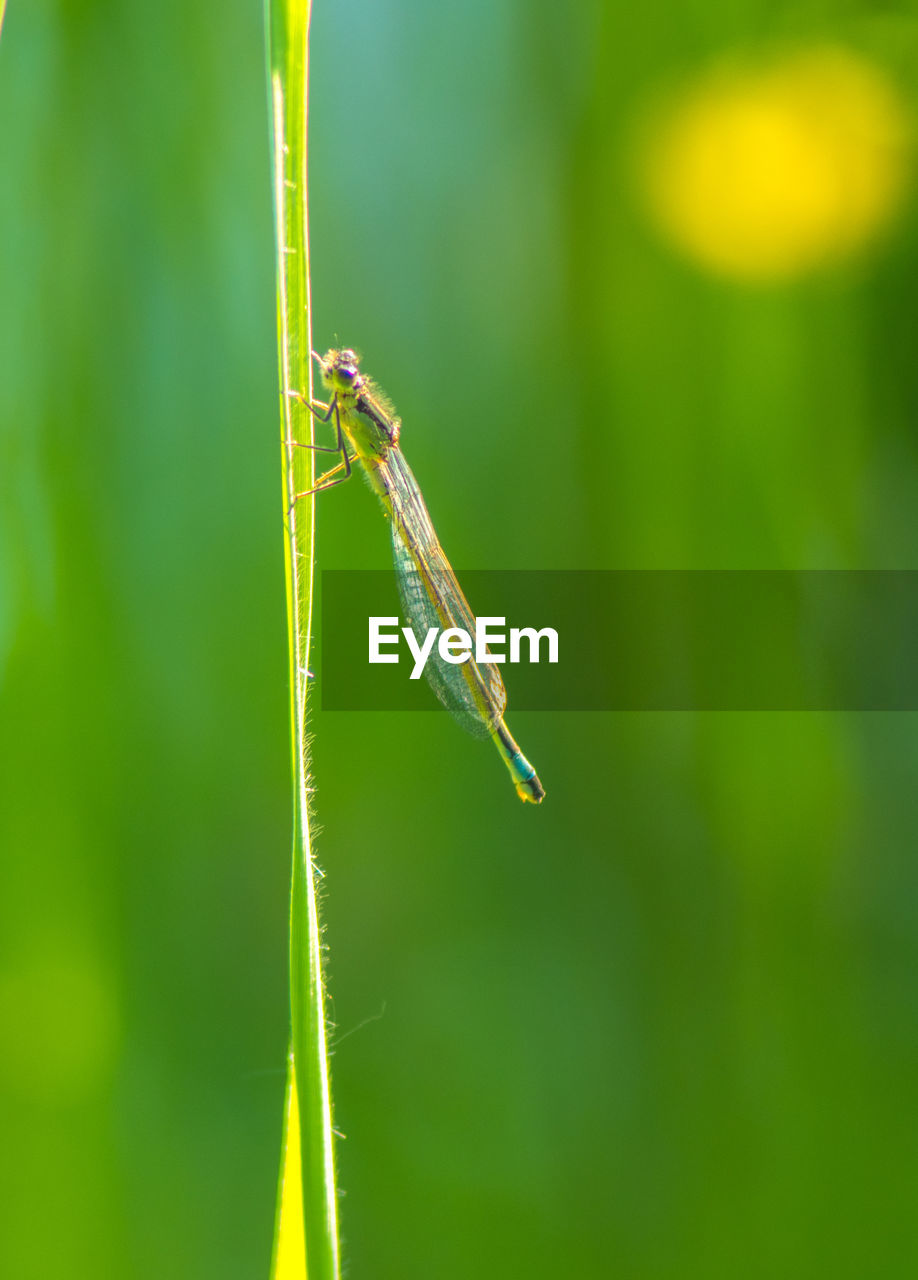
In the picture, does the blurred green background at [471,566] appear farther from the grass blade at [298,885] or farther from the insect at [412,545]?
the grass blade at [298,885]

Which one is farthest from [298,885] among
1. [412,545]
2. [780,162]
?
[780,162]

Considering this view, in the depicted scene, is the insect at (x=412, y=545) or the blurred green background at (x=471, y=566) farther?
the insect at (x=412, y=545)

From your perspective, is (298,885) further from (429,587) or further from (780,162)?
(780,162)

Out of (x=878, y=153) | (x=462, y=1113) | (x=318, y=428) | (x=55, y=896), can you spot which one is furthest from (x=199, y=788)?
(x=878, y=153)

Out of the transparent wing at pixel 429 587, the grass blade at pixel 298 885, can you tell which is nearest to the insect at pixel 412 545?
the transparent wing at pixel 429 587

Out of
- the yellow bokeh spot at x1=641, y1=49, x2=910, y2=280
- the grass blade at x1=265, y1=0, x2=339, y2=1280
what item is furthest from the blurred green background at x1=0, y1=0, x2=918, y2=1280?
the grass blade at x1=265, y1=0, x2=339, y2=1280

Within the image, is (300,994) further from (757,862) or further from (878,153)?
(878,153)
